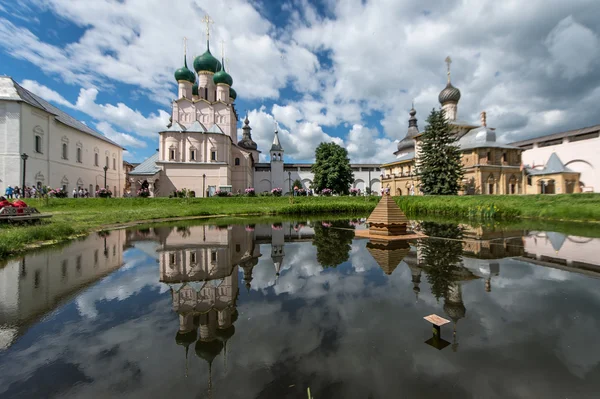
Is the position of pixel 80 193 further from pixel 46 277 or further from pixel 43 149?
pixel 46 277

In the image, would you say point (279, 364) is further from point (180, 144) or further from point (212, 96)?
point (212, 96)

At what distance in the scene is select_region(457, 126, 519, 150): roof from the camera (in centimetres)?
3285

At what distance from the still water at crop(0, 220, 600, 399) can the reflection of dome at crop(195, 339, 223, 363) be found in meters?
0.02

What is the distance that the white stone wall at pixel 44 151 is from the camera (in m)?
25.4

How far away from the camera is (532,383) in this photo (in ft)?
8.26

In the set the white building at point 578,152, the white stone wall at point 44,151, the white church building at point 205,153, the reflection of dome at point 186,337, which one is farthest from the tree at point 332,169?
the reflection of dome at point 186,337

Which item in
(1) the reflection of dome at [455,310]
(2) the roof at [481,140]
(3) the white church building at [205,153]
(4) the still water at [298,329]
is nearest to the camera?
(4) the still water at [298,329]

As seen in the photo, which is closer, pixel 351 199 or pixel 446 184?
pixel 446 184

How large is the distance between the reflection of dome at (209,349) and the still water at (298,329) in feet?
0.07

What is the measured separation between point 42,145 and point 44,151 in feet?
2.10

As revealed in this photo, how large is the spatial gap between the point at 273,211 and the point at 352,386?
23.2m

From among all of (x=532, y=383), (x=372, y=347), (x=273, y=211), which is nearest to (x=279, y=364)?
(x=372, y=347)

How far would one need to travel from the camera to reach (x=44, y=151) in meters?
28.4

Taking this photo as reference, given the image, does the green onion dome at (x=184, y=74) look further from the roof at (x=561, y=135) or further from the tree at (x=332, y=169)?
the roof at (x=561, y=135)
